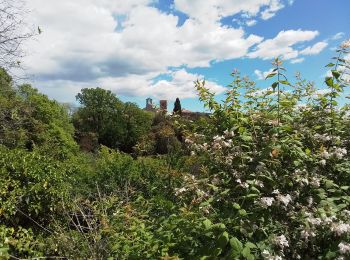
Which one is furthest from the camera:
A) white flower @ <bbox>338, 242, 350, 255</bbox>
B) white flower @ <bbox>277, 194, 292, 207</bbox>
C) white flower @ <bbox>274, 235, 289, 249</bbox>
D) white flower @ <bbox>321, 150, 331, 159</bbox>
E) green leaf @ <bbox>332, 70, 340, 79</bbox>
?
green leaf @ <bbox>332, 70, 340, 79</bbox>

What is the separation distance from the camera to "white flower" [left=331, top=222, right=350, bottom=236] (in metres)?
2.27

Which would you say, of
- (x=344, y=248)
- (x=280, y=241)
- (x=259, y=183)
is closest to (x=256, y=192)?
(x=259, y=183)

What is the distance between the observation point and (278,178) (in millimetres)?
2801

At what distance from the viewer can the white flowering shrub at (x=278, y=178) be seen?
2.43m

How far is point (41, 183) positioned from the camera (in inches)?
266

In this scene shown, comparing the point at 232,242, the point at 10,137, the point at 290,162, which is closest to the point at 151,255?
the point at 232,242

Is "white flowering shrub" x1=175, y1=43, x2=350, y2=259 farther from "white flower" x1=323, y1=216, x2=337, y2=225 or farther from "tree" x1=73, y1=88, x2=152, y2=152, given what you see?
"tree" x1=73, y1=88, x2=152, y2=152

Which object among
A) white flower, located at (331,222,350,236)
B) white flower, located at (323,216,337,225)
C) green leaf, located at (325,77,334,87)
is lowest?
white flower, located at (331,222,350,236)

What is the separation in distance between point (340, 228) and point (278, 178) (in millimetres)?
608

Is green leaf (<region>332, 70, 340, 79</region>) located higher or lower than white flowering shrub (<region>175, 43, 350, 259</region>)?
higher

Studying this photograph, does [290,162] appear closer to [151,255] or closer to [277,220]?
[277,220]

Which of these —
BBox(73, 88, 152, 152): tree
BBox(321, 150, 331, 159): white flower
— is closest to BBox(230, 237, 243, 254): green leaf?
BBox(321, 150, 331, 159): white flower

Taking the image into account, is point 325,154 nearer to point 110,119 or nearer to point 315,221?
point 315,221

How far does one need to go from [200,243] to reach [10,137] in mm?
9859
